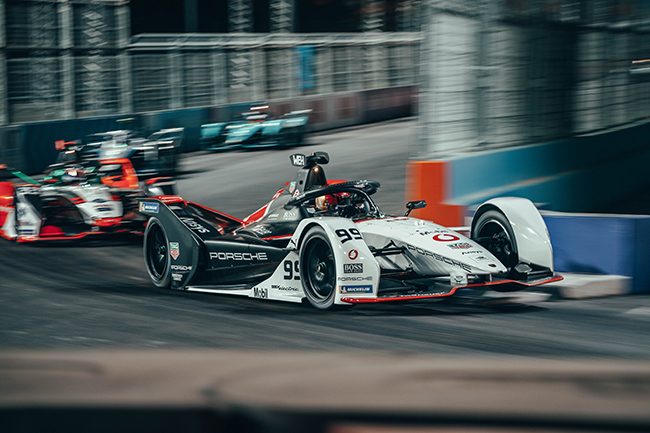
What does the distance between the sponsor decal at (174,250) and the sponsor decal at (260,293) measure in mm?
1141

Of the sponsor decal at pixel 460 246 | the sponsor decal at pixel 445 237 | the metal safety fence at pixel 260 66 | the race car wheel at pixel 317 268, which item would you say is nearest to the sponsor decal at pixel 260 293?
the race car wheel at pixel 317 268

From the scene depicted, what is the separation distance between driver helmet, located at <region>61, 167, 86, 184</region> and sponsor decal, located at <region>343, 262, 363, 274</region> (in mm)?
6768

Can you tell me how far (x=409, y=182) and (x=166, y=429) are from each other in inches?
332

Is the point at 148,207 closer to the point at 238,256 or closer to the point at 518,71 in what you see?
the point at 238,256

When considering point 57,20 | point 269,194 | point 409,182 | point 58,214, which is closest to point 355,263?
point 409,182

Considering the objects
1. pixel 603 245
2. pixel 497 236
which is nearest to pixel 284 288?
pixel 497 236

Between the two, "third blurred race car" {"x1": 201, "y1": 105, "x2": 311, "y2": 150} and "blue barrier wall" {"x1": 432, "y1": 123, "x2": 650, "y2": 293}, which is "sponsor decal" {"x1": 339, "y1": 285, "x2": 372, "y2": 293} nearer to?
"blue barrier wall" {"x1": 432, "y1": 123, "x2": 650, "y2": 293}

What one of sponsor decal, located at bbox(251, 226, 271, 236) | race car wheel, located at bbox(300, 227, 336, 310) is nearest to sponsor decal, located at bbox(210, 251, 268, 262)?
sponsor decal, located at bbox(251, 226, 271, 236)

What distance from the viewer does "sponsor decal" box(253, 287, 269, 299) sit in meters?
6.98

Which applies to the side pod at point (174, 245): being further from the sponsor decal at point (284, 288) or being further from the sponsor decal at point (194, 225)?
the sponsor decal at point (284, 288)

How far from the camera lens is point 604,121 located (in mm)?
15148

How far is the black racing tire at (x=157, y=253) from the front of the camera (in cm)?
805

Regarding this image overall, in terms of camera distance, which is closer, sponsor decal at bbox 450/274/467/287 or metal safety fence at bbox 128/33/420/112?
sponsor decal at bbox 450/274/467/287

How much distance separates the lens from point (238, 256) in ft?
24.1
